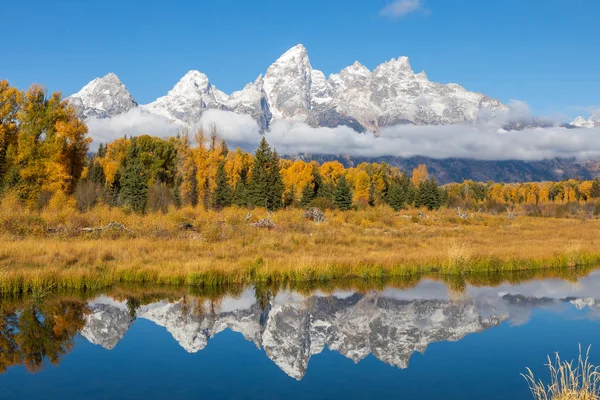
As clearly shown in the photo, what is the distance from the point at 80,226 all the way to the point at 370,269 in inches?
677

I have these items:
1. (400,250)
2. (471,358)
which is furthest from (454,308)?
(400,250)

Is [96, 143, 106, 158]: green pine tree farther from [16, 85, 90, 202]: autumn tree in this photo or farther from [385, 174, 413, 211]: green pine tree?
[16, 85, 90, 202]: autumn tree

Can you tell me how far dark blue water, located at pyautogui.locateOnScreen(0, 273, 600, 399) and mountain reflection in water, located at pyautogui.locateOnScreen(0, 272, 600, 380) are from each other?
6cm

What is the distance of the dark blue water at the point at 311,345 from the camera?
1057 centimetres

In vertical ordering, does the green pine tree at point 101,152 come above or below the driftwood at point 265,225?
above

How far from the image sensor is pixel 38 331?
1358 cm

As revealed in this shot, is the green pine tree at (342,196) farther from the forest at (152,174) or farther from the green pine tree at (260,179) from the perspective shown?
the green pine tree at (260,179)

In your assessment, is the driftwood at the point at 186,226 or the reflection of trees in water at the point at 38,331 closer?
the reflection of trees in water at the point at 38,331

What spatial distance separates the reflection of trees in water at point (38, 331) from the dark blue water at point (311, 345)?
0.36ft

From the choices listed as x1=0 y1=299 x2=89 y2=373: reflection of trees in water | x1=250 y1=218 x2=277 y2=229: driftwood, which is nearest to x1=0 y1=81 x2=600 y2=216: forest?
x1=250 y1=218 x2=277 y2=229: driftwood

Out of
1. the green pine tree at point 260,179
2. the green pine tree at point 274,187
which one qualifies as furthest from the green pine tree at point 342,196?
the green pine tree at point 260,179

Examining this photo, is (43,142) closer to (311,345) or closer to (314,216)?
(314,216)

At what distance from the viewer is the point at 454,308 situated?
1717 centimetres

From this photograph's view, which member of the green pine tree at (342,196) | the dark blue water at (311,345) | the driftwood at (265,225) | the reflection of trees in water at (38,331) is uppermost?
the green pine tree at (342,196)
